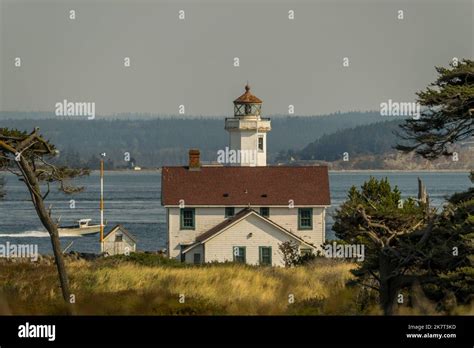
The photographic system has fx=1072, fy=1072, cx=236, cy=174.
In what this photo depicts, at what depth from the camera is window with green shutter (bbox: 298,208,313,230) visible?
52.5 meters

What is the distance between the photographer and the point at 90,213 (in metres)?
128

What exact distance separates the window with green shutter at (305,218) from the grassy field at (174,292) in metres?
22.3

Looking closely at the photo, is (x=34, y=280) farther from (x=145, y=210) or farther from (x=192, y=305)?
(x=145, y=210)

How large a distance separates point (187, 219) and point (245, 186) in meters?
4.09

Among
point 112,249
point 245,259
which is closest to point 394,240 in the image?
point 245,259

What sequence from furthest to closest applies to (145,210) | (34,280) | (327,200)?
1. (145,210)
2. (327,200)
3. (34,280)

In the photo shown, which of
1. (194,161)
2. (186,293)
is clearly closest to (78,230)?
(194,161)

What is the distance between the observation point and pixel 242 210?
53.2 metres

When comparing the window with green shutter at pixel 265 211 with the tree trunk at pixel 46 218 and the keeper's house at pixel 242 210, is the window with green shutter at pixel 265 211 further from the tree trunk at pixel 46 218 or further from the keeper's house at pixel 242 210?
the tree trunk at pixel 46 218

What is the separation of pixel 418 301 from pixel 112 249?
45.5m

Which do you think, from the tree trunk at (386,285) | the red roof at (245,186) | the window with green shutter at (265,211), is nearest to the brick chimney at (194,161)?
the red roof at (245,186)

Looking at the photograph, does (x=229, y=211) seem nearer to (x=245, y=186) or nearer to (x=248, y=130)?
(x=245, y=186)

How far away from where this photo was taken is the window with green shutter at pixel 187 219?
52.7 m

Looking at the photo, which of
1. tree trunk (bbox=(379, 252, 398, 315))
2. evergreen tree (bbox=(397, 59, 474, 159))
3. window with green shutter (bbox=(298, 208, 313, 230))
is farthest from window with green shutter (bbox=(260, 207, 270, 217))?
tree trunk (bbox=(379, 252, 398, 315))
